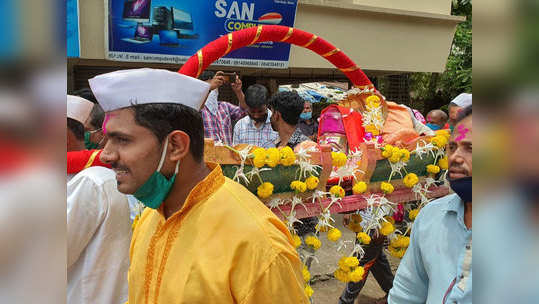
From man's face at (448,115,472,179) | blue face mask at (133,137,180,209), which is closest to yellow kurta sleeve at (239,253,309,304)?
blue face mask at (133,137,180,209)

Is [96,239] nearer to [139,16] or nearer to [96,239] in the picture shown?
[96,239]

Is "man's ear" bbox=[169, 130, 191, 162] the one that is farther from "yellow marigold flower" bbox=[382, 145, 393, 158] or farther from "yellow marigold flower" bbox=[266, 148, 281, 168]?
"yellow marigold flower" bbox=[382, 145, 393, 158]

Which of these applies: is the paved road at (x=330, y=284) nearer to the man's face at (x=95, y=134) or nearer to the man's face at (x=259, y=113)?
the man's face at (x=259, y=113)

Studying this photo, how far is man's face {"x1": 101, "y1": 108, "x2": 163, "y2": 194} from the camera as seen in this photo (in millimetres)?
1444

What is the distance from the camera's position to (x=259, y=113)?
16.1 ft

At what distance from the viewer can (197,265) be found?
135cm

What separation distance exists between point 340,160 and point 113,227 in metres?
1.37

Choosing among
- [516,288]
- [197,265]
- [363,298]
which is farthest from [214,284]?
[363,298]

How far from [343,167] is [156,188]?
1707 mm

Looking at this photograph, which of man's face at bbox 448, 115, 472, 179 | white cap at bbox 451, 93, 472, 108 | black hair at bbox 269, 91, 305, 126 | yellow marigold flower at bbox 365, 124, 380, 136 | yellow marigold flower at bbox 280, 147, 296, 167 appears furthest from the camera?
black hair at bbox 269, 91, 305, 126

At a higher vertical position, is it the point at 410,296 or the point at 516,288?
the point at 516,288

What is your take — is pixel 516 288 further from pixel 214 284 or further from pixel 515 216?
pixel 214 284

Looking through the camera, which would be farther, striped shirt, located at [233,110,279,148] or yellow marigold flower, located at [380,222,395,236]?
striped shirt, located at [233,110,279,148]

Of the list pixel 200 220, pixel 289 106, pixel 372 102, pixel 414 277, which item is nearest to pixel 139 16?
pixel 289 106
